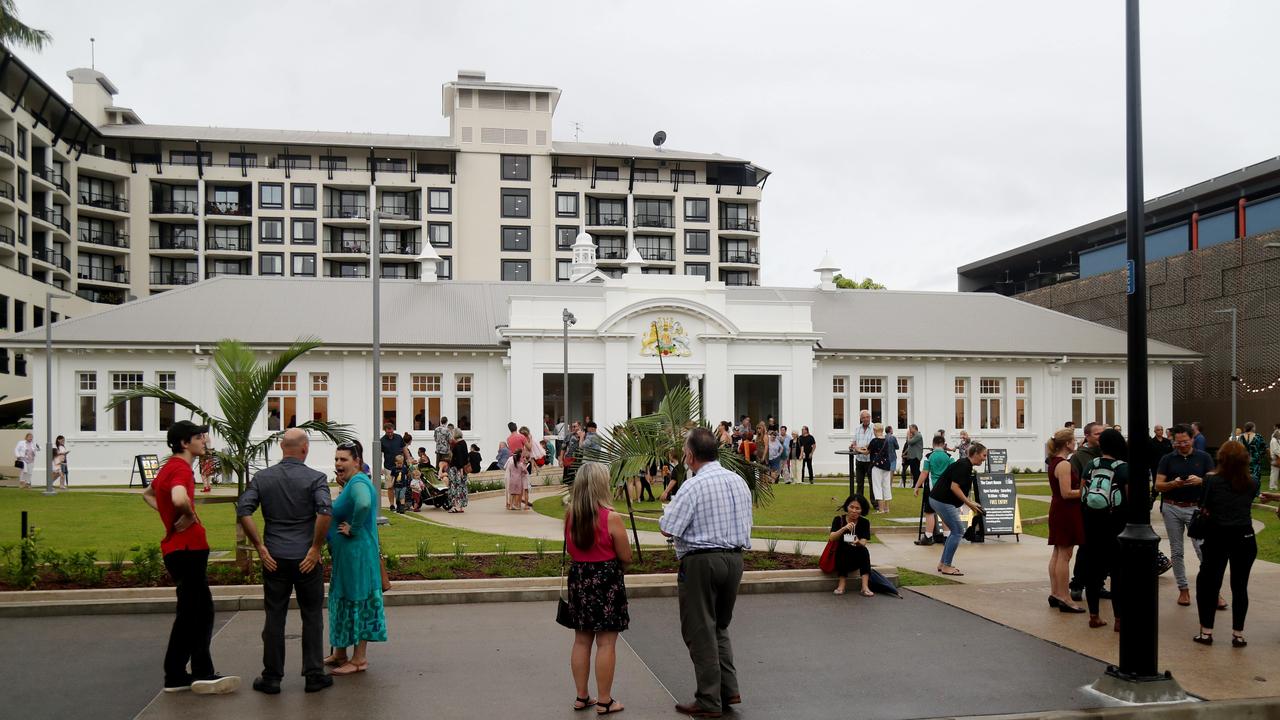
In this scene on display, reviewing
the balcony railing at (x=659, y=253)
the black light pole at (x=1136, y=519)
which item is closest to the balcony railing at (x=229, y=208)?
the balcony railing at (x=659, y=253)

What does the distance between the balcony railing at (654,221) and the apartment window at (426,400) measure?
142ft

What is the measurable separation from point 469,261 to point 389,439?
53.7 m

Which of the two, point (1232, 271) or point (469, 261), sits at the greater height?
point (469, 261)

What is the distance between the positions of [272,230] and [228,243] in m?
3.28

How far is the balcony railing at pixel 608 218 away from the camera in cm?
7719

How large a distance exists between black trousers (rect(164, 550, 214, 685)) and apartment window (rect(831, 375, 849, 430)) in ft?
106

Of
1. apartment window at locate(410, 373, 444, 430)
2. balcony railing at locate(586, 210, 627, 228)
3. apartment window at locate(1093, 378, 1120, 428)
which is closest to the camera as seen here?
apartment window at locate(410, 373, 444, 430)

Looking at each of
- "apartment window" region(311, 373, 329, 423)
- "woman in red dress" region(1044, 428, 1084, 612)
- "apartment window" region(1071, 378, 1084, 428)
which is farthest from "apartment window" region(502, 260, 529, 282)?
"woman in red dress" region(1044, 428, 1084, 612)

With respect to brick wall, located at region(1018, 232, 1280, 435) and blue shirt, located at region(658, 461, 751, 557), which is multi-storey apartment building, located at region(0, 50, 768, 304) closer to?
brick wall, located at region(1018, 232, 1280, 435)

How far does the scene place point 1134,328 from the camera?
7.59m

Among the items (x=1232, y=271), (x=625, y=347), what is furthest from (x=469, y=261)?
(x=1232, y=271)

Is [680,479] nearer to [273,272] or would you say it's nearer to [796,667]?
[796,667]

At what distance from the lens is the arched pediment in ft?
115

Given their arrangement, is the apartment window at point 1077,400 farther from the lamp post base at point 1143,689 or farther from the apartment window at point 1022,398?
the lamp post base at point 1143,689
